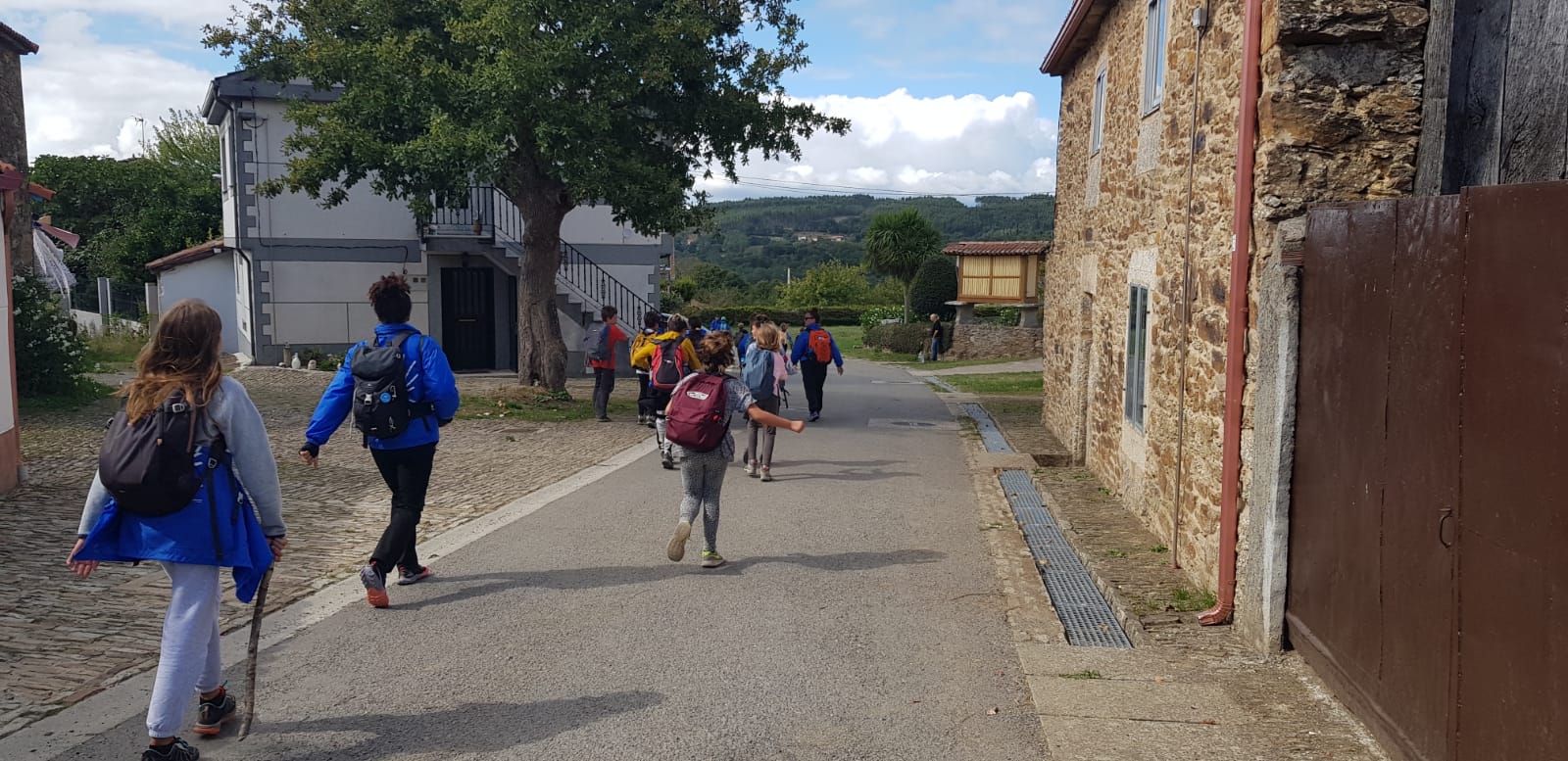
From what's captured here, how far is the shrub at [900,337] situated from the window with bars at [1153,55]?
2872cm

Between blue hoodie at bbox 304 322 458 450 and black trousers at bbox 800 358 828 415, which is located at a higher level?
blue hoodie at bbox 304 322 458 450

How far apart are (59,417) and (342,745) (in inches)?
496

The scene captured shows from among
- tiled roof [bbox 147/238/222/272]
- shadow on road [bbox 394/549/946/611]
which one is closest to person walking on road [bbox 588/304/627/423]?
shadow on road [bbox 394/549/946/611]

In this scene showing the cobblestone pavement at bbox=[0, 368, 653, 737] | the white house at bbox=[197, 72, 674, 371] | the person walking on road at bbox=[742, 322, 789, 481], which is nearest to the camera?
the cobblestone pavement at bbox=[0, 368, 653, 737]

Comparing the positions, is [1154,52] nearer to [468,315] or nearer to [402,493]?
[402,493]

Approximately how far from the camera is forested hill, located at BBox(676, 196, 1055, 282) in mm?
101562

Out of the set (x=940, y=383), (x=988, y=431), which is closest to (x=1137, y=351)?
(x=988, y=431)

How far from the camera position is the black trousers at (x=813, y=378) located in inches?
652

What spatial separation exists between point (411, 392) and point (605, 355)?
32.5 ft

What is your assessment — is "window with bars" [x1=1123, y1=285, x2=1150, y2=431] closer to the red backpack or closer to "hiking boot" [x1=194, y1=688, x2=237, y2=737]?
the red backpack

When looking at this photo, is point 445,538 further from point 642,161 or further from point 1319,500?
point 642,161

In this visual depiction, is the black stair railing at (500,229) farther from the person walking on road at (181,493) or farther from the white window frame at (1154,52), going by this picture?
the person walking on road at (181,493)

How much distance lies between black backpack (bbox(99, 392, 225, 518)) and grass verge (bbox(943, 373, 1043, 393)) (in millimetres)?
21333

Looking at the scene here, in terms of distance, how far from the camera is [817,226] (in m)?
134
